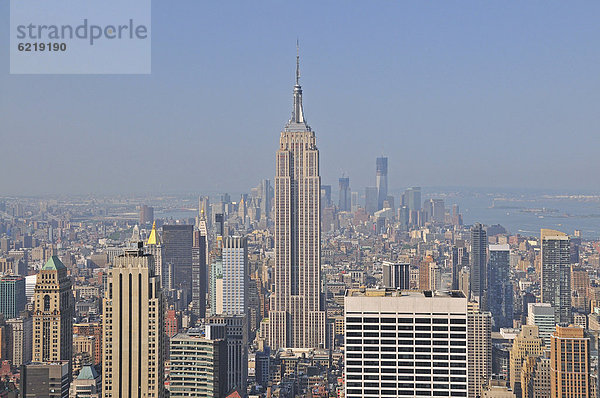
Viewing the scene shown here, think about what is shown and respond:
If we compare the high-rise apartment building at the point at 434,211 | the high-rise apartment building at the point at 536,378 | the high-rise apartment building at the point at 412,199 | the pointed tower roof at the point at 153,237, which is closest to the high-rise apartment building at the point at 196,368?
the pointed tower roof at the point at 153,237

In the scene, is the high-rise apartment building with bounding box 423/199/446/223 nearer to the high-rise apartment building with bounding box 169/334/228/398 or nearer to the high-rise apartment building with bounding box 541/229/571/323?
the high-rise apartment building with bounding box 541/229/571/323

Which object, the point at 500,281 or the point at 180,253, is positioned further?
the point at 500,281

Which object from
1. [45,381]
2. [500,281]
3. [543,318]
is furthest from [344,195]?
[45,381]

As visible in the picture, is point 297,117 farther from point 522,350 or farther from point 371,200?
point 522,350

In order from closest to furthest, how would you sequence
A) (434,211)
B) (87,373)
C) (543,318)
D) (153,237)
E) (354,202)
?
(87,373) < (153,237) < (543,318) < (434,211) < (354,202)

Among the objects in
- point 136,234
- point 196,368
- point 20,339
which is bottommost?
point 196,368

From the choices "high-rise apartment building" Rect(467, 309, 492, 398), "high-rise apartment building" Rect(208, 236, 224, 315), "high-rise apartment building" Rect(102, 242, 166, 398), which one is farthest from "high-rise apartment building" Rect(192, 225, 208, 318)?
"high-rise apartment building" Rect(102, 242, 166, 398)

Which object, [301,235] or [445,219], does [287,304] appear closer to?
[301,235]

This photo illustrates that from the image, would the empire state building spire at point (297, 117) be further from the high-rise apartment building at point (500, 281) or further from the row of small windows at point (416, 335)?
the row of small windows at point (416, 335)
